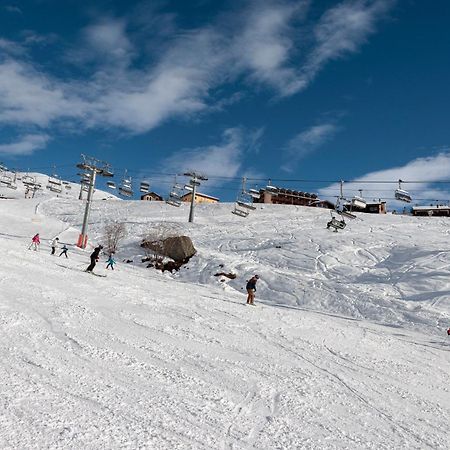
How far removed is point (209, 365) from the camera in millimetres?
9172

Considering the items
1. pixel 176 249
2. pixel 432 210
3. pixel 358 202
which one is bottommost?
pixel 176 249

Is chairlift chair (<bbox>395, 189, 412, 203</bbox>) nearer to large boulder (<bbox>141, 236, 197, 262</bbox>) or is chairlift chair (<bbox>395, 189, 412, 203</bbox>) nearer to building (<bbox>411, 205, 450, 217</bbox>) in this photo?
large boulder (<bbox>141, 236, 197, 262</bbox>)

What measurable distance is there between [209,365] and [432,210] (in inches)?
3164

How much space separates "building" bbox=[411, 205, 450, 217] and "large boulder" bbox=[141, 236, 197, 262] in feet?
185

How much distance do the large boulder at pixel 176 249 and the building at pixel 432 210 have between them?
5649 centimetres

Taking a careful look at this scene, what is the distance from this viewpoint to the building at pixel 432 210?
77.1 metres

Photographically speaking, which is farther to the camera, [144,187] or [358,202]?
[144,187]

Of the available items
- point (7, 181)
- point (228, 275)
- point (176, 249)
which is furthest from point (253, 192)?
point (7, 181)

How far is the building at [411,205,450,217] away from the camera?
253 feet

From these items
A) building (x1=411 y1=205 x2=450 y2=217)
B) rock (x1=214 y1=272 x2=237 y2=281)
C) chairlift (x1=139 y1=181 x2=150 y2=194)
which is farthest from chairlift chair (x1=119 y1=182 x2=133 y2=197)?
building (x1=411 y1=205 x2=450 y2=217)

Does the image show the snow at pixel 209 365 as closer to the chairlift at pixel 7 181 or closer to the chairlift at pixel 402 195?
the chairlift at pixel 402 195

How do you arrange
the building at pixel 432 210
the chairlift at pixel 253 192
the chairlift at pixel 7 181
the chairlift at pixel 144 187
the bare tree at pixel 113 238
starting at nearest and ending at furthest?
1. the bare tree at pixel 113 238
2. the chairlift at pixel 253 192
3. the chairlift at pixel 144 187
4. the chairlift at pixel 7 181
5. the building at pixel 432 210

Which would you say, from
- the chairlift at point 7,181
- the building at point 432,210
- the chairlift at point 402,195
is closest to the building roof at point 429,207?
the building at point 432,210

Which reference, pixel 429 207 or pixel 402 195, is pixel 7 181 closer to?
pixel 402 195
